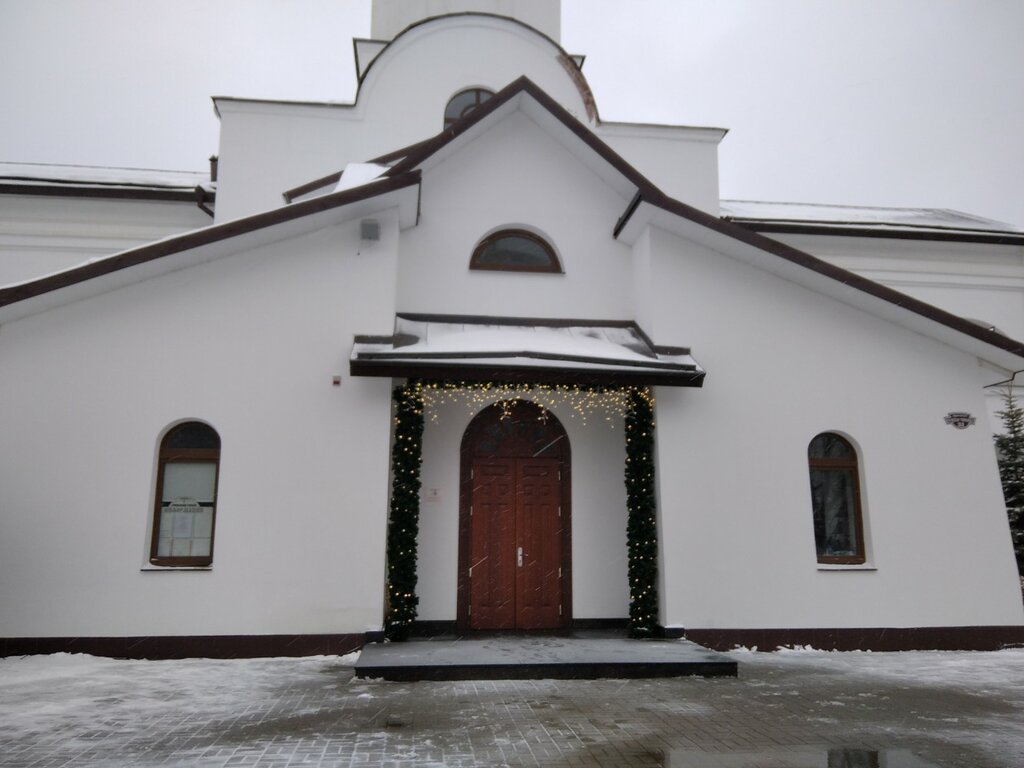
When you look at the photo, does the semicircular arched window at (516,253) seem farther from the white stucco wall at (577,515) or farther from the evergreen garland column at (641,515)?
the evergreen garland column at (641,515)

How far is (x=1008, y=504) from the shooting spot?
514 inches

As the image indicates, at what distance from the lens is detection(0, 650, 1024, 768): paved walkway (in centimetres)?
555

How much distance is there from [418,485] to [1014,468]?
34.4 feet

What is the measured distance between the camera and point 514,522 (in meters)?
10.7

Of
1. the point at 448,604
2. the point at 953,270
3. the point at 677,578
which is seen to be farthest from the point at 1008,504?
the point at 448,604

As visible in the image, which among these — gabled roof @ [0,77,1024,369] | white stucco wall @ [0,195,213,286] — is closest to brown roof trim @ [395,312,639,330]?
gabled roof @ [0,77,1024,369]

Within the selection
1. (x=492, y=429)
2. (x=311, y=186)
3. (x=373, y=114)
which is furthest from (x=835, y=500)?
(x=373, y=114)

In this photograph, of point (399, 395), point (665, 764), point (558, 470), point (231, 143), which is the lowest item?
point (665, 764)

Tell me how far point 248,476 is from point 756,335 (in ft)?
23.1

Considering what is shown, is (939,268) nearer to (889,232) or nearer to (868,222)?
(889,232)

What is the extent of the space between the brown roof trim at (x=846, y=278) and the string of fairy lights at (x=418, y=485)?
2451 millimetres

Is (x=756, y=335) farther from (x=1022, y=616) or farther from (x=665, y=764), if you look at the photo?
(x=665, y=764)

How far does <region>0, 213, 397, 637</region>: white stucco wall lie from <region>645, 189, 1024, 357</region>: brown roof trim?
4438mm

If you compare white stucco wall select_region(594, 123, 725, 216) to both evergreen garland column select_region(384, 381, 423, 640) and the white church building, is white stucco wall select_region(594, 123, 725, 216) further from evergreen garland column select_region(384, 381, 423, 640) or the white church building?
evergreen garland column select_region(384, 381, 423, 640)
